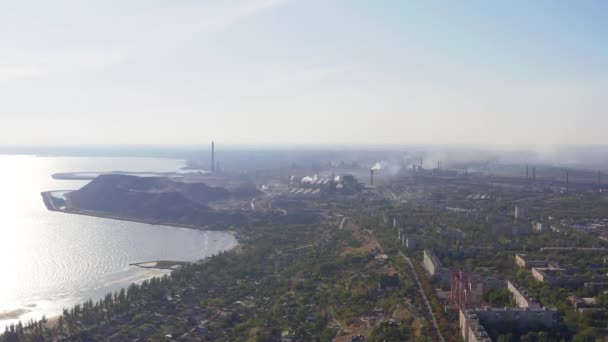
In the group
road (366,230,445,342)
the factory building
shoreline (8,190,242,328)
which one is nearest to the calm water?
shoreline (8,190,242,328)

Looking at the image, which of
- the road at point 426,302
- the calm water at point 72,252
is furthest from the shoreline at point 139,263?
the road at point 426,302

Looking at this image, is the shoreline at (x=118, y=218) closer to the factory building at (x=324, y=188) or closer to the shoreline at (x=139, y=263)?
the shoreline at (x=139, y=263)

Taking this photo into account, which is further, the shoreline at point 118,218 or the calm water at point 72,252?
the shoreline at point 118,218

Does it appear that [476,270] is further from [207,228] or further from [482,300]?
[207,228]

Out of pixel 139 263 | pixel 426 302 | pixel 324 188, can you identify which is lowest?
pixel 139 263

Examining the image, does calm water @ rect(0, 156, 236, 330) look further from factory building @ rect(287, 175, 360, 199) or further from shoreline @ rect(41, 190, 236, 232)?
factory building @ rect(287, 175, 360, 199)

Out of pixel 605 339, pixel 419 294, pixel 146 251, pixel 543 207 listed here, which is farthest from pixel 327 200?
pixel 605 339

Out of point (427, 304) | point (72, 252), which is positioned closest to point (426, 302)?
point (427, 304)

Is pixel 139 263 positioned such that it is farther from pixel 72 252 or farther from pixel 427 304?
pixel 427 304
